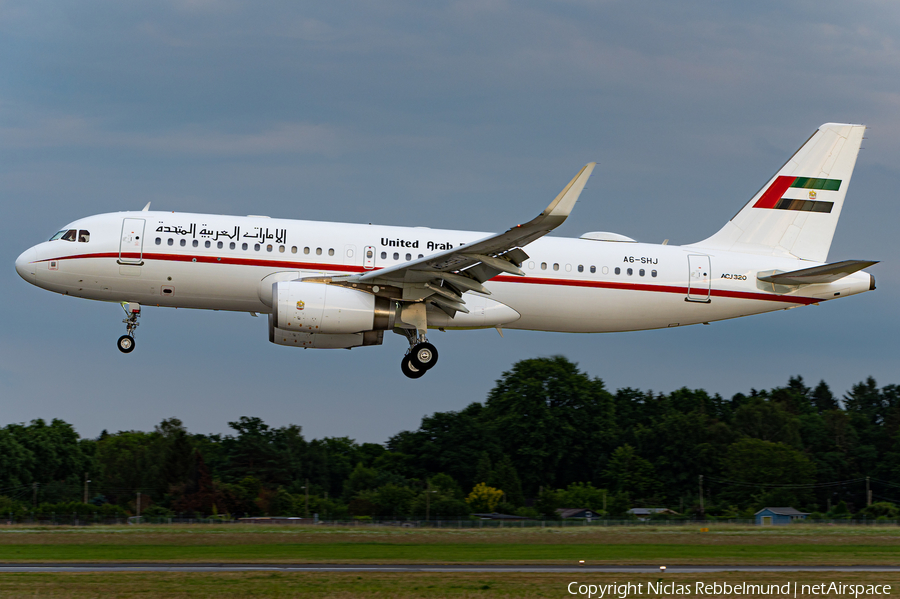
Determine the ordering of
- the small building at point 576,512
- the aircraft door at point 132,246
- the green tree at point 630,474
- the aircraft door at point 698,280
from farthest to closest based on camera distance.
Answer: the green tree at point 630,474 → the small building at point 576,512 → the aircraft door at point 698,280 → the aircraft door at point 132,246

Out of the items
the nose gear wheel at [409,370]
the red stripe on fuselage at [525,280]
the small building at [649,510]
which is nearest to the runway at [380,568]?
the nose gear wheel at [409,370]

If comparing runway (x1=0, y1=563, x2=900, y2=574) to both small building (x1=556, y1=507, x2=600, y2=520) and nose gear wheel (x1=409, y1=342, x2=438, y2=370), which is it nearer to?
nose gear wheel (x1=409, y1=342, x2=438, y2=370)

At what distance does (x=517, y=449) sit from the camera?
98.6 metres

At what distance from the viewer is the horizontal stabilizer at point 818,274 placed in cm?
3144

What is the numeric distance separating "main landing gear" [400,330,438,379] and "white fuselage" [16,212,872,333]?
2629 mm

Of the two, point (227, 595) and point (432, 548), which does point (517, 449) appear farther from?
point (227, 595)

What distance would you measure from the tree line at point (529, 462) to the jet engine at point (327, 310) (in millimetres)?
52192

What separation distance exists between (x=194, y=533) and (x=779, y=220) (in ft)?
85.1

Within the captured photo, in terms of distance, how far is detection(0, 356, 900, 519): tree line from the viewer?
90.8 metres

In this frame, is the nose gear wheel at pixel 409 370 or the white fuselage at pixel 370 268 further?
the nose gear wheel at pixel 409 370

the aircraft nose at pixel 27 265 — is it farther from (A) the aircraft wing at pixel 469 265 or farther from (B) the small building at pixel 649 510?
(B) the small building at pixel 649 510

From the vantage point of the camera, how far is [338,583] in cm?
2398

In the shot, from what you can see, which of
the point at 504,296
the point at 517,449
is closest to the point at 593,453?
the point at 517,449

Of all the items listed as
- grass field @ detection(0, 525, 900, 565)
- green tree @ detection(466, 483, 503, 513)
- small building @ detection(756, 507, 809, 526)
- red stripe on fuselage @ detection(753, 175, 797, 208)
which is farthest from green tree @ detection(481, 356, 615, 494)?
red stripe on fuselage @ detection(753, 175, 797, 208)
